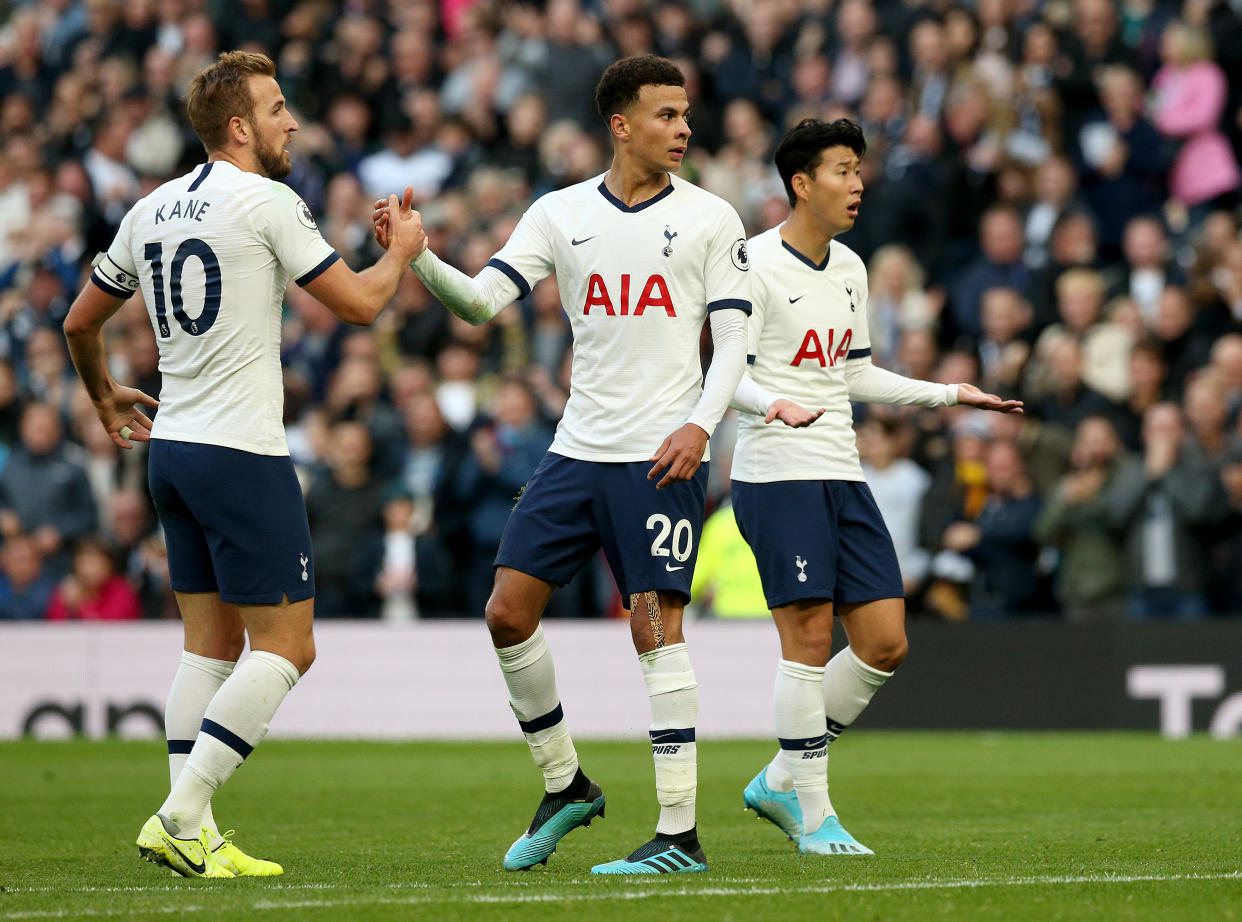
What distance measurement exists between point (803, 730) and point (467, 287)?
7.20 ft

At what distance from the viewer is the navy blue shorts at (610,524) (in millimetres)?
6379

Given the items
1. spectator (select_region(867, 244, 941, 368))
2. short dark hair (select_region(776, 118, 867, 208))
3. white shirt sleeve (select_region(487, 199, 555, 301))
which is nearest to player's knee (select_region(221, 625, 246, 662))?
white shirt sleeve (select_region(487, 199, 555, 301))

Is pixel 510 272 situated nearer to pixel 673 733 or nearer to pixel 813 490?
pixel 813 490

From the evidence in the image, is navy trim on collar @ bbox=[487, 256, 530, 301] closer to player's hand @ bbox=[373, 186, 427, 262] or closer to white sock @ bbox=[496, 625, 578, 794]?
player's hand @ bbox=[373, 186, 427, 262]

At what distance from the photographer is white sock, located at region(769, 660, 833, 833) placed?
23.6ft

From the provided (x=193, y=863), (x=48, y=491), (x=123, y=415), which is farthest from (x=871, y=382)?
(x=48, y=491)

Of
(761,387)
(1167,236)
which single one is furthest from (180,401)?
(1167,236)

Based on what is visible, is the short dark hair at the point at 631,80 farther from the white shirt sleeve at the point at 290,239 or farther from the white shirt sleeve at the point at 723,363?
the white shirt sleeve at the point at 290,239

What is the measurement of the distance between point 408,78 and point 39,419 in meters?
5.68

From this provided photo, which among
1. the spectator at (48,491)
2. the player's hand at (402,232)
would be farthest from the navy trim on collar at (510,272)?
the spectator at (48,491)

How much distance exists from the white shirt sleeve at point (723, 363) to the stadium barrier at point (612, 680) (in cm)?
746

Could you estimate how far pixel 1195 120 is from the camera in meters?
15.5

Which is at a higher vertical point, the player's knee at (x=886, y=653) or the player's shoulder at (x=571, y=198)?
the player's shoulder at (x=571, y=198)

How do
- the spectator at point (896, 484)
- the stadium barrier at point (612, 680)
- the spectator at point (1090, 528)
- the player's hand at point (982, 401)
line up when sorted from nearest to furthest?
the player's hand at point (982, 401) < the spectator at point (1090, 528) < the stadium barrier at point (612, 680) < the spectator at point (896, 484)
